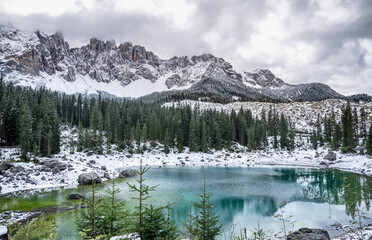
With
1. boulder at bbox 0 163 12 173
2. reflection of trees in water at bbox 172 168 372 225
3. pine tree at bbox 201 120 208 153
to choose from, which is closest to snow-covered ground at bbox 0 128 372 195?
boulder at bbox 0 163 12 173

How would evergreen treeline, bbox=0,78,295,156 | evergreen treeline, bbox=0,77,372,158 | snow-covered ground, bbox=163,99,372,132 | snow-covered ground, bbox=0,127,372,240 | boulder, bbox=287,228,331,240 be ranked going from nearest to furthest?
boulder, bbox=287,228,331,240 < snow-covered ground, bbox=0,127,372,240 < evergreen treeline, bbox=0,77,372,158 < evergreen treeline, bbox=0,78,295,156 < snow-covered ground, bbox=163,99,372,132

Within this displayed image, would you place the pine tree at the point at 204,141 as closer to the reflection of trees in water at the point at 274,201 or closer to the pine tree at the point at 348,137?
the pine tree at the point at 348,137

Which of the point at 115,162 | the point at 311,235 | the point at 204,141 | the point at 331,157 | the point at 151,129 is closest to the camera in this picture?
the point at 311,235

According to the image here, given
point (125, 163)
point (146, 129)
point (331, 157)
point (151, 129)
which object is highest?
point (151, 129)

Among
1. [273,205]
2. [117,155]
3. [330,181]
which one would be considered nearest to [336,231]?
[273,205]

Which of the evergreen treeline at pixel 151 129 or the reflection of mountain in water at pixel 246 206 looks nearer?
the reflection of mountain in water at pixel 246 206

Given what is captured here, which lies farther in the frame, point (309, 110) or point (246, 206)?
point (309, 110)

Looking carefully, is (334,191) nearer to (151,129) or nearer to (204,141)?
(204,141)

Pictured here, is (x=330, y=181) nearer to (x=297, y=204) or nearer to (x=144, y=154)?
(x=297, y=204)

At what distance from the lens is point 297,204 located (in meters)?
22.2

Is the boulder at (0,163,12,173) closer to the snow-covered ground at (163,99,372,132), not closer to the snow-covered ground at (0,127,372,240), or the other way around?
the snow-covered ground at (0,127,372,240)

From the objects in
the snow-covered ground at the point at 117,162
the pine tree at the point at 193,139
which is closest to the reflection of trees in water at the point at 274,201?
the snow-covered ground at the point at 117,162

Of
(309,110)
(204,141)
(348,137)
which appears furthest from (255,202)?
(309,110)

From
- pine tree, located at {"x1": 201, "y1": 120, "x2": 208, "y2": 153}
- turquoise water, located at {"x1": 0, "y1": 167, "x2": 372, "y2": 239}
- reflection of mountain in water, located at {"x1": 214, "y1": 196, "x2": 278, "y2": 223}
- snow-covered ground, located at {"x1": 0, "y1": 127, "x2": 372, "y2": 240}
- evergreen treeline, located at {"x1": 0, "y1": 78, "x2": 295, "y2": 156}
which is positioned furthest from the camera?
pine tree, located at {"x1": 201, "y1": 120, "x2": 208, "y2": 153}
